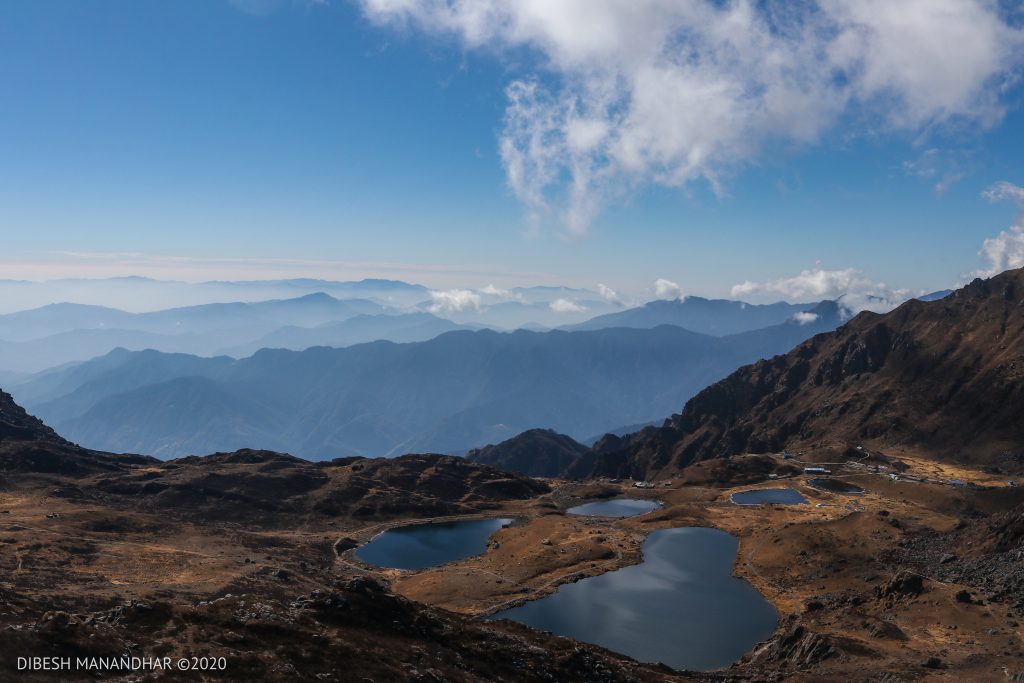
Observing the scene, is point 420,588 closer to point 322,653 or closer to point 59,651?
point 322,653

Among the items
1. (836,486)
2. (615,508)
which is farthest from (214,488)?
(836,486)

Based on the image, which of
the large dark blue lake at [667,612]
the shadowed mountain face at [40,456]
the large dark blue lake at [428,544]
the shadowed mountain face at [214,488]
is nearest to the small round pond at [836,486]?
the large dark blue lake at [667,612]

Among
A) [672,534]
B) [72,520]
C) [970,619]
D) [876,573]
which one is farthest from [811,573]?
[72,520]

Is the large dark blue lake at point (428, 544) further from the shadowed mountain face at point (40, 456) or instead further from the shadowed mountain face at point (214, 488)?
the shadowed mountain face at point (40, 456)

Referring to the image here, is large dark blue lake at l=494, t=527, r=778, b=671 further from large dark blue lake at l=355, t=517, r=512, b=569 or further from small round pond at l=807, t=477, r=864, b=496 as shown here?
small round pond at l=807, t=477, r=864, b=496

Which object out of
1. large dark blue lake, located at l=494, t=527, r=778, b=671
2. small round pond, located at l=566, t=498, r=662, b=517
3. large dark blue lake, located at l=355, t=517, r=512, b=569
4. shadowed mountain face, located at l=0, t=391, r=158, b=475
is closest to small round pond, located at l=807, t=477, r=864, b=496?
small round pond, located at l=566, t=498, r=662, b=517

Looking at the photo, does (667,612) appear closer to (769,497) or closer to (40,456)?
(769,497)
